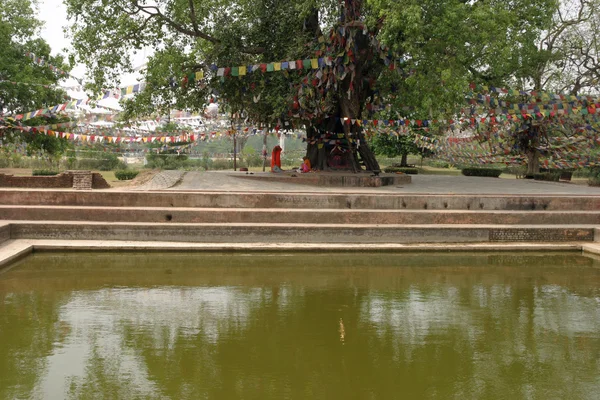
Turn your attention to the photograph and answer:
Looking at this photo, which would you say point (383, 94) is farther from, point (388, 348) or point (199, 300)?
point (388, 348)

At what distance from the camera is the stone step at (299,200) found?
1288 cm

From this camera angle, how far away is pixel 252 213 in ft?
40.5

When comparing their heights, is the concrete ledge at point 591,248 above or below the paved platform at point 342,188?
below

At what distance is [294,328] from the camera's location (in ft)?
23.0

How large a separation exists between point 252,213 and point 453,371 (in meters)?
7.11

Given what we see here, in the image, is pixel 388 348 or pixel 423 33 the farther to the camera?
pixel 423 33

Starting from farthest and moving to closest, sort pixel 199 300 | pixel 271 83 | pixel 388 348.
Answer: pixel 271 83 < pixel 199 300 < pixel 388 348

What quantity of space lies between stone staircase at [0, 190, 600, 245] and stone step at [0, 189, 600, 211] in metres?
0.02

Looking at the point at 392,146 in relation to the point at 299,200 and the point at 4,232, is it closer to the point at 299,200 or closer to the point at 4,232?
the point at 299,200

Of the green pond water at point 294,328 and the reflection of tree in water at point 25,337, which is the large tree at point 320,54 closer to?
the green pond water at point 294,328

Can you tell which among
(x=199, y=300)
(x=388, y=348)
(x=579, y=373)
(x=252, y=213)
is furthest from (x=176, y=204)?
(x=579, y=373)

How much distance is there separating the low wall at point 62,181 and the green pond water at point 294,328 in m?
3.51

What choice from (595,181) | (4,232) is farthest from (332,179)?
(595,181)

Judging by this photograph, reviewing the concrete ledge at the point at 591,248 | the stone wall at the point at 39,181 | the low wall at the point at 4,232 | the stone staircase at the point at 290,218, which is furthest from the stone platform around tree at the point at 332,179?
the low wall at the point at 4,232
